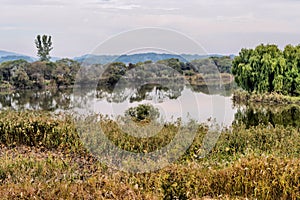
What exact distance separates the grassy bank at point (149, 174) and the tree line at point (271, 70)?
44.7ft

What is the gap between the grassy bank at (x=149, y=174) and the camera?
371 centimetres

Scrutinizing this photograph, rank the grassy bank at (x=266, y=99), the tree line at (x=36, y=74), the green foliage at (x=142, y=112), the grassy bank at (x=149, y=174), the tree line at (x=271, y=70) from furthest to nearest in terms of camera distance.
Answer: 1. the tree line at (x=36, y=74)
2. the tree line at (x=271, y=70)
3. the grassy bank at (x=266, y=99)
4. the green foliage at (x=142, y=112)
5. the grassy bank at (x=149, y=174)

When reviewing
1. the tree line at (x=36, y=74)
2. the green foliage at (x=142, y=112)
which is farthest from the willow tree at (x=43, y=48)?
the green foliage at (x=142, y=112)

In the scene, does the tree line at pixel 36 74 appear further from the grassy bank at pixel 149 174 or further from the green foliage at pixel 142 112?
the grassy bank at pixel 149 174

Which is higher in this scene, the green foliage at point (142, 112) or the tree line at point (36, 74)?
the tree line at point (36, 74)

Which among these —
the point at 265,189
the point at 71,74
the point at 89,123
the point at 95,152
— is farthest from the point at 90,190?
the point at 71,74

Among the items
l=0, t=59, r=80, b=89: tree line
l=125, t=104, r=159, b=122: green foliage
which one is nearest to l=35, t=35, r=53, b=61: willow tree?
l=0, t=59, r=80, b=89: tree line

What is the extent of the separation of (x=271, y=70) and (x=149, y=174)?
54.5ft

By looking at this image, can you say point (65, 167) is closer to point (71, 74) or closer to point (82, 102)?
point (82, 102)

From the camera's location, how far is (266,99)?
19.4 meters

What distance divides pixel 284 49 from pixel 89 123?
16.5 m

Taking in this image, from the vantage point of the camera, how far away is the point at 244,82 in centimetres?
2158

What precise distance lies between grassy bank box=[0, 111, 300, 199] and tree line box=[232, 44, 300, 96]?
44.7 ft

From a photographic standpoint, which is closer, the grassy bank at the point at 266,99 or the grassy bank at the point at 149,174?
the grassy bank at the point at 149,174
